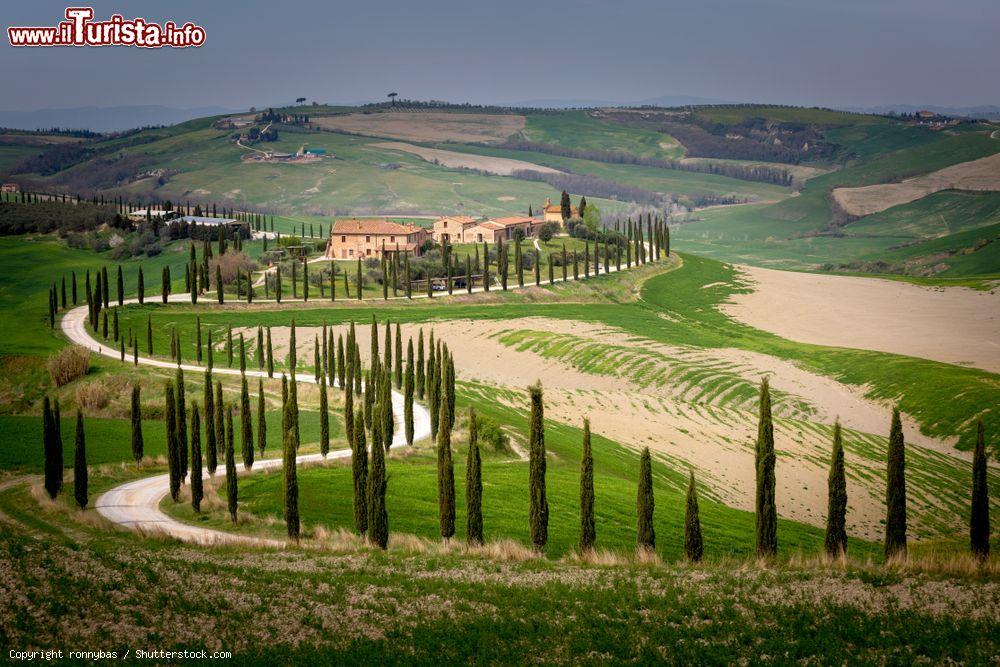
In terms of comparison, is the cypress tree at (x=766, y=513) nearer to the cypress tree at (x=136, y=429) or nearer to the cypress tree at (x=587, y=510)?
the cypress tree at (x=587, y=510)

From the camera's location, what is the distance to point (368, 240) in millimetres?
138500

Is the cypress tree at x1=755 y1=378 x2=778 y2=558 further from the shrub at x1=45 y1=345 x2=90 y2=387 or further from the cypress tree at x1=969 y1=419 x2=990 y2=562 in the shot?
the shrub at x1=45 y1=345 x2=90 y2=387

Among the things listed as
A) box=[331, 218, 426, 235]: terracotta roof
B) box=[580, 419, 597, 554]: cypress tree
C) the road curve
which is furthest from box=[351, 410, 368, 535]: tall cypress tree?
box=[331, 218, 426, 235]: terracotta roof

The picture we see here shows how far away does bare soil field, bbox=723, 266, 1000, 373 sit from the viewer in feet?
305

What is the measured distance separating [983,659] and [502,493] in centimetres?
2304

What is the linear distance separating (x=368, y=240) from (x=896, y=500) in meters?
109

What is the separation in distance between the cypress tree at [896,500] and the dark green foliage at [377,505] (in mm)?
17406

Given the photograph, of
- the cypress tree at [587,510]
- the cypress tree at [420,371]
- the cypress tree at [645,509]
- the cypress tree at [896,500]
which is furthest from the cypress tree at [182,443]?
the cypress tree at [896,500]

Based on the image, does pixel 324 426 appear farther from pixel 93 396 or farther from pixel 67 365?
pixel 67 365

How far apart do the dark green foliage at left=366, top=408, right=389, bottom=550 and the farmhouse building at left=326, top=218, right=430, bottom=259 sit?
9932 cm

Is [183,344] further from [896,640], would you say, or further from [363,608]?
[896,640]

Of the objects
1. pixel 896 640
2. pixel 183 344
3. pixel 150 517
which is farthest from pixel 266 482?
pixel 183 344

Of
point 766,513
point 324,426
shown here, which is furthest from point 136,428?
point 766,513

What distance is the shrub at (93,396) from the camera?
2618 inches
